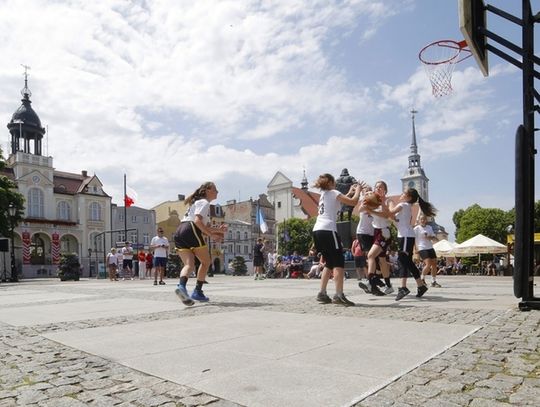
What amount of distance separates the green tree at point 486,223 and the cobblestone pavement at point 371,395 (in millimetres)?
74985

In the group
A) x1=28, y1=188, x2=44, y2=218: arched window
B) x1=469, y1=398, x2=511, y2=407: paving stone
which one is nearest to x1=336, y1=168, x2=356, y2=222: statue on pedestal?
x1=469, y1=398, x2=511, y2=407: paving stone

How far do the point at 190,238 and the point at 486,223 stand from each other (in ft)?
243

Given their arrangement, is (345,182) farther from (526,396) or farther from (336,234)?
(526,396)

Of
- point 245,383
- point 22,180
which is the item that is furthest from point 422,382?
point 22,180

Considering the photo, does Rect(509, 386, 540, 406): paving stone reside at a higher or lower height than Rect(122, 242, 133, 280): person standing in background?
higher

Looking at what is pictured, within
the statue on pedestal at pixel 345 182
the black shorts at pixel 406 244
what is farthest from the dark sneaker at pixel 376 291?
the statue on pedestal at pixel 345 182

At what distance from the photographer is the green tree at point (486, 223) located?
73000 millimetres

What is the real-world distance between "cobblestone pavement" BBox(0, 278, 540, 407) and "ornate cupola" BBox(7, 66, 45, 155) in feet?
202

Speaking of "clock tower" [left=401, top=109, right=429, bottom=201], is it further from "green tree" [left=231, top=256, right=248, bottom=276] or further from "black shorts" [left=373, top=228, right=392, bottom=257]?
"black shorts" [left=373, top=228, right=392, bottom=257]

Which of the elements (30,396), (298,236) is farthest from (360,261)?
(298,236)

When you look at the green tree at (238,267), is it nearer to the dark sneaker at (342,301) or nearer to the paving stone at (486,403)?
the dark sneaker at (342,301)

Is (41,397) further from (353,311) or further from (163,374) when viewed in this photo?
(353,311)

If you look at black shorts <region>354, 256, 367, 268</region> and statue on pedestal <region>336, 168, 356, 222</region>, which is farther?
statue on pedestal <region>336, 168, 356, 222</region>

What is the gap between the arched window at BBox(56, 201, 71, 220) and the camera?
62.5m
